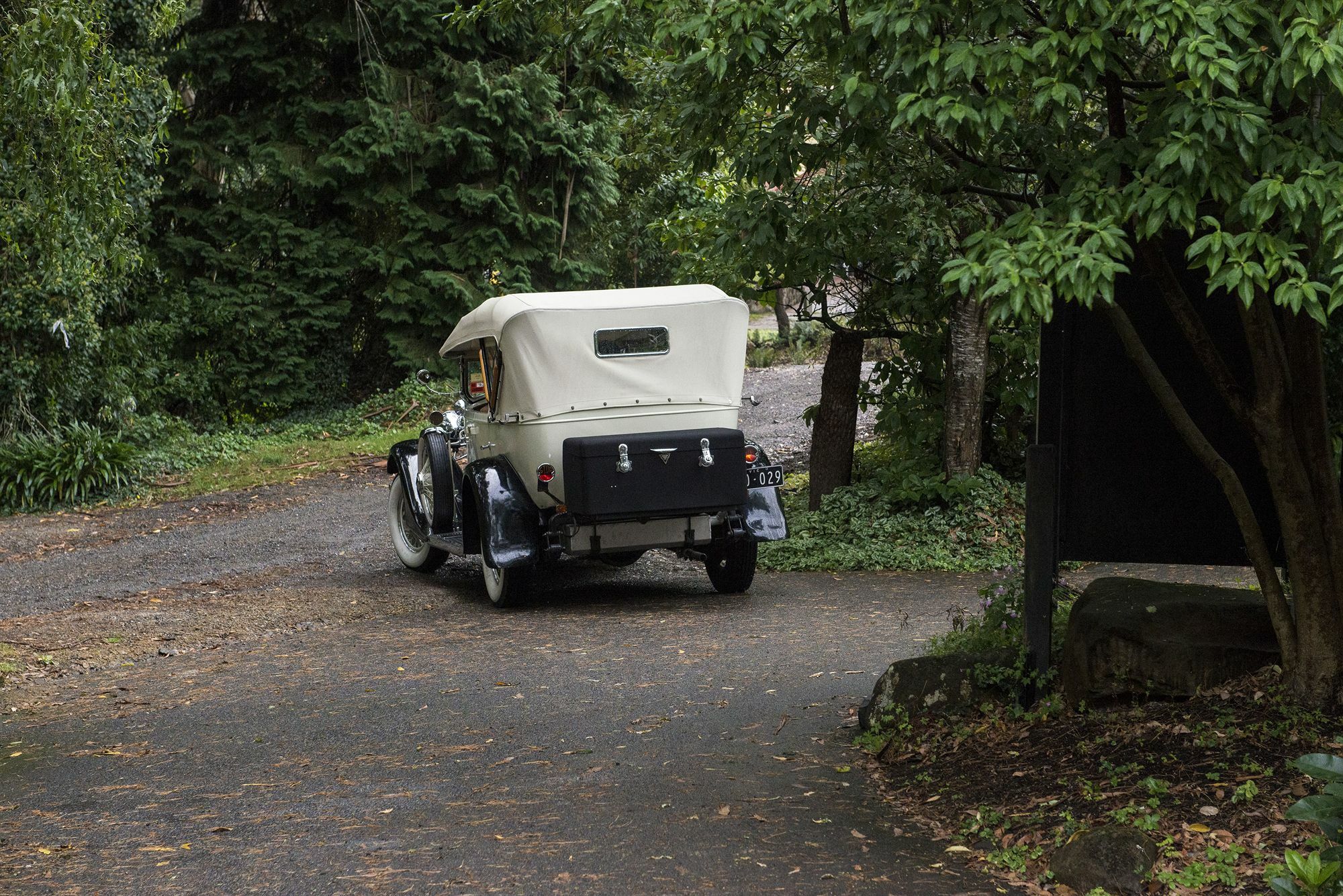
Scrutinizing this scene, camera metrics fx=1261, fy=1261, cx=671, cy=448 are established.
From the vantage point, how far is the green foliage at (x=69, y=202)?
26.7ft

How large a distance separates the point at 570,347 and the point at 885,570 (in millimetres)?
3728

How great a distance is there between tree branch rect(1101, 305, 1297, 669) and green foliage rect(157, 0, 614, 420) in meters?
17.9

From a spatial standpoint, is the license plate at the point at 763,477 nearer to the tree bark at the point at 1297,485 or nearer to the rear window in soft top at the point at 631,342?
the rear window in soft top at the point at 631,342

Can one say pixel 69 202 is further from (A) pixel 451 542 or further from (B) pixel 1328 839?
(B) pixel 1328 839

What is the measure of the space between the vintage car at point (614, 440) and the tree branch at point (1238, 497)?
4.48 m

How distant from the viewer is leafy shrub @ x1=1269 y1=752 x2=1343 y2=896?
10.8ft

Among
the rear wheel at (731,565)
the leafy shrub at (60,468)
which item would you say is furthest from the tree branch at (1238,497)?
the leafy shrub at (60,468)

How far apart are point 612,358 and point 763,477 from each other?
154 centimetres

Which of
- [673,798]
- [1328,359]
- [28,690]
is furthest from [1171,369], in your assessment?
[28,690]

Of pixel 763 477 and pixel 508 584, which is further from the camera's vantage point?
pixel 763 477

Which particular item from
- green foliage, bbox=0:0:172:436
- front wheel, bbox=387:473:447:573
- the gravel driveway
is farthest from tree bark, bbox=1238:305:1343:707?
the gravel driveway

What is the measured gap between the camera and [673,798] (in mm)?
5047

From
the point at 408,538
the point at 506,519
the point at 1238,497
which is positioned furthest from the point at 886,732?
the point at 408,538

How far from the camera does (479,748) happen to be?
588 centimetres
